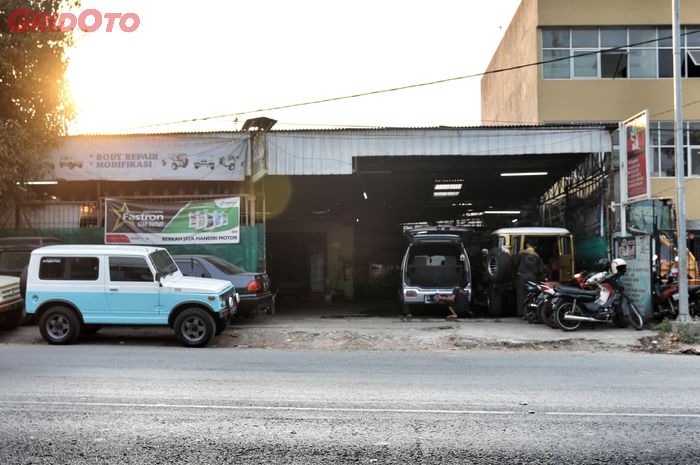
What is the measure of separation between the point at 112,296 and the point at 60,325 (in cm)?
119

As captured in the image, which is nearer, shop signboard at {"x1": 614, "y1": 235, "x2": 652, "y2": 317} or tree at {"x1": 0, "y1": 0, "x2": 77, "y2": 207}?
shop signboard at {"x1": 614, "y1": 235, "x2": 652, "y2": 317}

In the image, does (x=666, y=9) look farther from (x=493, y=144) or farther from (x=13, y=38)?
(x=13, y=38)

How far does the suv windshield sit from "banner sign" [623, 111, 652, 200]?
35.1ft

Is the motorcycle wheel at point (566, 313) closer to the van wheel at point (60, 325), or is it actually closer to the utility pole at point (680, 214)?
the utility pole at point (680, 214)

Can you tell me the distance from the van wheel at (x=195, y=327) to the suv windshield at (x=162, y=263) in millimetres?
964

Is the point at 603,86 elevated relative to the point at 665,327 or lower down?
elevated

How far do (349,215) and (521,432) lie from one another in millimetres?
19021

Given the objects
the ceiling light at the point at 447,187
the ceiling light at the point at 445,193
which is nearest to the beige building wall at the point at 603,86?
the ceiling light at the point at 445,193

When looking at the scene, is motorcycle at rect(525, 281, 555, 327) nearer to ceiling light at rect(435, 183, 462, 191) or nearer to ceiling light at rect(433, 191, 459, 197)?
ceiling light at rect(435, 183, 462, 191)

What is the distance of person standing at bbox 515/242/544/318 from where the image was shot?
1473 cm

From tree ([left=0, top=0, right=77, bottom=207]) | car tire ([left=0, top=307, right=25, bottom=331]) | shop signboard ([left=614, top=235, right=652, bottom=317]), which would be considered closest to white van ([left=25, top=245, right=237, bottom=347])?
car tire ([left=0, top=307, right=25, bottom=331])

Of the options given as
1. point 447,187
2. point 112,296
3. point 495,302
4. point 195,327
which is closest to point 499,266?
point 495,302

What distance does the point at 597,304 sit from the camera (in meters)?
12.5

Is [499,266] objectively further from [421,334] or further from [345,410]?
[345,410]
